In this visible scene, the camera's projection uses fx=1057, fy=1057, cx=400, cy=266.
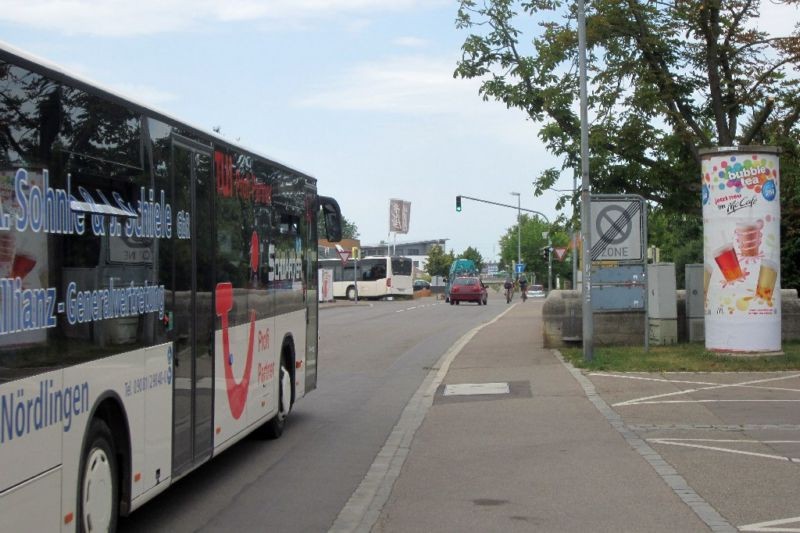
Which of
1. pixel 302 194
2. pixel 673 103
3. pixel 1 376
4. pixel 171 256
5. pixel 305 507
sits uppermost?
pixel 673 103

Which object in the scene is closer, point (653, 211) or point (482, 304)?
point (653, 211)

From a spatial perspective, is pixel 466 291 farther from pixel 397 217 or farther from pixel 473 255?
pixel 473 255

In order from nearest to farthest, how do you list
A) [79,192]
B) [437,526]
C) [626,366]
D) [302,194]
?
[79,192] → [437,526] → [302,194] → [626,366]

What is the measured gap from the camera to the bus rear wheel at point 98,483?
5.80 metres

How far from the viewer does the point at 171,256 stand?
300 inches

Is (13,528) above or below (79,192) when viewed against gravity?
below

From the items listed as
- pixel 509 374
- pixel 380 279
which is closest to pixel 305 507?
pixel 509 374

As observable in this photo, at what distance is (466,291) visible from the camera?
197ft

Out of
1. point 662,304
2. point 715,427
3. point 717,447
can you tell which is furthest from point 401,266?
point 717,447

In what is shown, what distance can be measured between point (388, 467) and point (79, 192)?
16.5ft

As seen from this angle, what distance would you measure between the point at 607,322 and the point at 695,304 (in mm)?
1836

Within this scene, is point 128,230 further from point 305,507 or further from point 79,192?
point 305,507

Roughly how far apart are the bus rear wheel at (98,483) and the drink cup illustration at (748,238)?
1385cm

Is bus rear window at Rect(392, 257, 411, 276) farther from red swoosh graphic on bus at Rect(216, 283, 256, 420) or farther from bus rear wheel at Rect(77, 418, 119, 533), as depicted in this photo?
bus rear wheel at Rect(77, 418, 119, 533)
